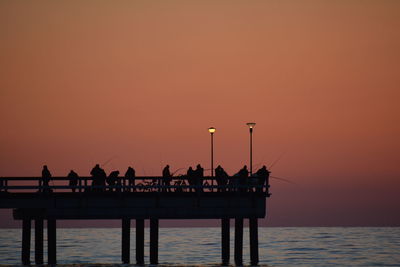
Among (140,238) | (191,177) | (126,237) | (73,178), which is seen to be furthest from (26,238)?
(191,177)

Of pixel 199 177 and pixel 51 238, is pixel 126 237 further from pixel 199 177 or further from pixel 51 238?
pixel 199 177

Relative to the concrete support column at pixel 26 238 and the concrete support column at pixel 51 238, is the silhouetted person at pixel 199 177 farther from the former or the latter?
the concrete support column at pixel 26 238

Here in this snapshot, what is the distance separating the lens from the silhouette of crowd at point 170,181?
4656 centimetres

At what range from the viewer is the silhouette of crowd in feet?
153

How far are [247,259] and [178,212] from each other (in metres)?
22.0

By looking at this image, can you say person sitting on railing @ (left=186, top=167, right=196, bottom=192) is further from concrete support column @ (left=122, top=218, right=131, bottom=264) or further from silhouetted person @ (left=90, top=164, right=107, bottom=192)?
concrete support column @ (left=122, top=218, right=131, bottom=264)

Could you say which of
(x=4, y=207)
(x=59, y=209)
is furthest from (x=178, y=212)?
(x=4, y=207)

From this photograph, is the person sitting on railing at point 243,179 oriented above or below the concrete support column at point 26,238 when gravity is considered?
above

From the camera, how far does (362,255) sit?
82.9 meters

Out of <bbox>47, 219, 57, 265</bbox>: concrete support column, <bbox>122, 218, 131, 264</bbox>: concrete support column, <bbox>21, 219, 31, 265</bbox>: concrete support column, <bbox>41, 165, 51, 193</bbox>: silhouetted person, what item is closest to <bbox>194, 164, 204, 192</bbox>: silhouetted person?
<bbox>41, 165, 51, 193</bbox>: silhouetted person

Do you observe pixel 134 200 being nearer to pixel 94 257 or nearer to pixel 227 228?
pixel 227 228

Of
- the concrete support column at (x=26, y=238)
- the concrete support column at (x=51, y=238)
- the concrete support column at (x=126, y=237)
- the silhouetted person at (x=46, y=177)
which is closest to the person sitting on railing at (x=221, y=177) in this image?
the concrete support column at (x=126, y=237)

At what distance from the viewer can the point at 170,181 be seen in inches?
1895

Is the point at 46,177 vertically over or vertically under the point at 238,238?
over
